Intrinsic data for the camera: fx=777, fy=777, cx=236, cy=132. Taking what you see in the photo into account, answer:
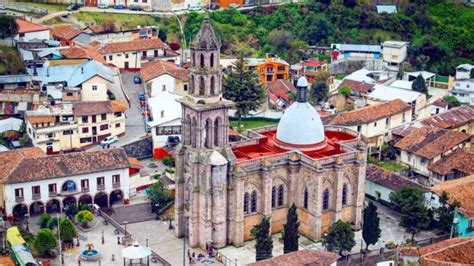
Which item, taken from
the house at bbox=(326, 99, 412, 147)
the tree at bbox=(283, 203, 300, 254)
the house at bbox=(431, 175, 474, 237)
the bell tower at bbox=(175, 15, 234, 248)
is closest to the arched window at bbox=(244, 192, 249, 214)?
the bell tower at bbox=(175, 15, 234, 248)

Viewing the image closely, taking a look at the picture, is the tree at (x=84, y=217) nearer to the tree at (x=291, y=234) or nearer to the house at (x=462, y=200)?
the tree at (x=291, y=234)

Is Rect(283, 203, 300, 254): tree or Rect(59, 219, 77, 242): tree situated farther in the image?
Rect(59, 219, 77, 242): tree

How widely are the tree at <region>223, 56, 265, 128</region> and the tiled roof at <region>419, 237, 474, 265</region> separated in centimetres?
3641

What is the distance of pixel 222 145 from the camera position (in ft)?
187

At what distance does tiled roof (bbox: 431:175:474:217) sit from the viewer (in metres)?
59.4

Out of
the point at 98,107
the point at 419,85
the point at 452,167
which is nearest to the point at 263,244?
the point at 452,167

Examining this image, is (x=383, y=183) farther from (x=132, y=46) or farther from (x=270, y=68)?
(x=132, y=46)

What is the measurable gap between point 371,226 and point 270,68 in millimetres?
42046

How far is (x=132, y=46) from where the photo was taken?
96.4 m

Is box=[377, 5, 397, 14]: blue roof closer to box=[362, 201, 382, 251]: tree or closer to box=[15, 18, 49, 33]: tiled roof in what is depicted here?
box=[15, 18, 49, 33]: tiled roof

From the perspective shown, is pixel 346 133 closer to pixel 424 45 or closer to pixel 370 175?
pixel 370 175

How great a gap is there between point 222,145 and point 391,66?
5466cm

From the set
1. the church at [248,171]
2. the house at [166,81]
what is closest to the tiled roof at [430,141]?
the church at [248,171]

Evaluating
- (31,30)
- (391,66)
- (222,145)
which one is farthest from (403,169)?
(31,30)
